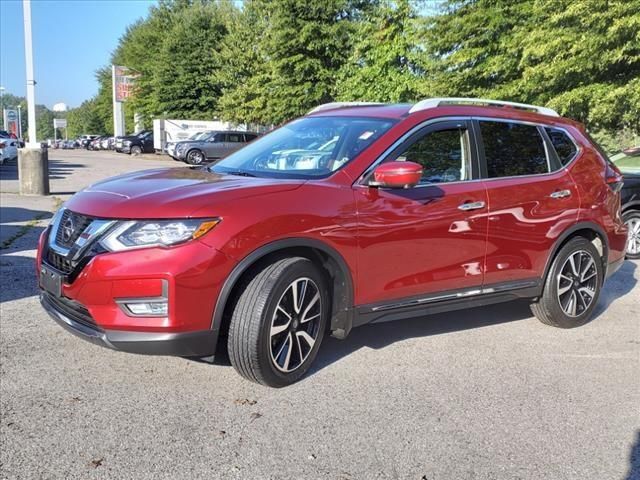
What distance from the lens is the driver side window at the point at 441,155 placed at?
168 inches

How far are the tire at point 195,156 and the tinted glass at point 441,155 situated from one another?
26.1m

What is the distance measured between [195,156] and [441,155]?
1041 inches

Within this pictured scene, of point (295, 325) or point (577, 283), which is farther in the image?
point (577, 283)

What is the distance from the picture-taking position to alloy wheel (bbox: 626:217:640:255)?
27.1 feet

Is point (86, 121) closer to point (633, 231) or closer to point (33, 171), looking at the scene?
point (33, 171)

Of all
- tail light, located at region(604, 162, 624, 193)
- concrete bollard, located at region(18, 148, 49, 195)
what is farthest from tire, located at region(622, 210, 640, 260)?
concrete bollard, located at region(18, 148, 49, 195)

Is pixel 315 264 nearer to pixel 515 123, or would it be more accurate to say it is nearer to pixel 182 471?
pixel 182 471

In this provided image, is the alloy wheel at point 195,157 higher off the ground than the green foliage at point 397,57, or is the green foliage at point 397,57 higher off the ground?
the green foliage at point 397,57

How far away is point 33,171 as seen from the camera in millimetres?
13383

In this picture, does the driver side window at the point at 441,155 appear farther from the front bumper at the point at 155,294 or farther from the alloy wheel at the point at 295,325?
the front bumper at the point at 155,294

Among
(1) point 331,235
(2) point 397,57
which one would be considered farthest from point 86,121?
(1) point 331,235

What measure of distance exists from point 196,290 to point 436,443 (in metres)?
1.51

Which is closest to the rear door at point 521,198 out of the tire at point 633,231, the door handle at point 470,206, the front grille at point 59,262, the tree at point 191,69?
the door handle at point 470,206

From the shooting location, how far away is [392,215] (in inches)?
157
